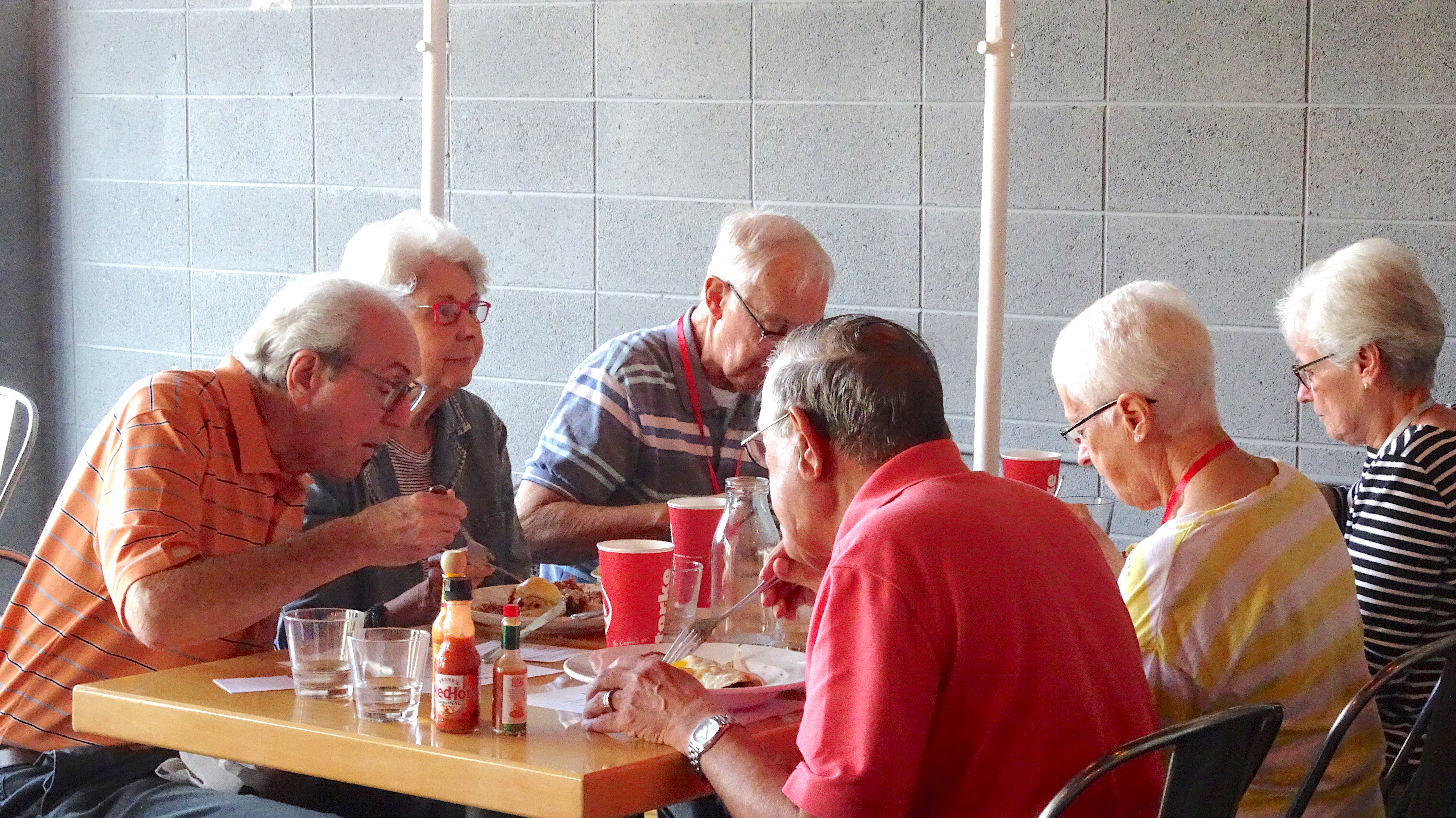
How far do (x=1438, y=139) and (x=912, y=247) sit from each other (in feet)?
4.01

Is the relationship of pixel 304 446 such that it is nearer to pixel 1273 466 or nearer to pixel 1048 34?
pixel 1273 466

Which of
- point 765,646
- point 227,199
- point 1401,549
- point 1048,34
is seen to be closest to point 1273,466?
point 1401,549

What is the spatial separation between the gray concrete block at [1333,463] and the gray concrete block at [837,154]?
1125 millimetres

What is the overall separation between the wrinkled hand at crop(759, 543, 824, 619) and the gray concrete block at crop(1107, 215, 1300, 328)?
1859 millimetres

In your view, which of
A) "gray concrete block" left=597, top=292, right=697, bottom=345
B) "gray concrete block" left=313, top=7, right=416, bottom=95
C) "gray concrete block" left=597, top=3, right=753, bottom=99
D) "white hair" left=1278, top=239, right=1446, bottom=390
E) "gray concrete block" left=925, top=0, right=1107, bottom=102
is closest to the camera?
"white hair" left=1278, top=239, right=1446, bottom=390

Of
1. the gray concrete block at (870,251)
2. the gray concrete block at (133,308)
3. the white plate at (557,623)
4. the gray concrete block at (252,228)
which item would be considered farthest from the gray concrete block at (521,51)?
the white plate at (557,623)

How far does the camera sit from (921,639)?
4.28 feet

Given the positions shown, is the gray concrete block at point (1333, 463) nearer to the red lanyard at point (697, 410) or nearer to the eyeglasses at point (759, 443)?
the red lanyard at point (697, 410)

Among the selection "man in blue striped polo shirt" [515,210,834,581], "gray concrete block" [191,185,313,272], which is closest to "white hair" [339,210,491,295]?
"man in blue striped polo shirt" [515,210,834,581]

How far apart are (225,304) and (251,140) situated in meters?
0.52

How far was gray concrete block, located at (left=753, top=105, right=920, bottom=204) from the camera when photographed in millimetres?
3752

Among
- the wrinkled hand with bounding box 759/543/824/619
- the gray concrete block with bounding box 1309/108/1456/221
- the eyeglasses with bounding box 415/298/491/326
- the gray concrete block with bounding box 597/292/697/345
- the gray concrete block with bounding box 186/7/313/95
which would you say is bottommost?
the wrinkled hand with bounding box 759/543/824/619

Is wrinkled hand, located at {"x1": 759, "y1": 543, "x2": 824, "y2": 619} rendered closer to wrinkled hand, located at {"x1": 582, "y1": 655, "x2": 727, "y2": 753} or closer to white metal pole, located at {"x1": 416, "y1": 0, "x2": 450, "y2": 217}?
wrinkled hand, located at {"x1": 582, "y1": 655, "x2": 727, "y2": 753}

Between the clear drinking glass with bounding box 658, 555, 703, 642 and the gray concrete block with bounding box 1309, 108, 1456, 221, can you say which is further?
the gray concrete block with bounding box 1309, 108, 1456, 221
